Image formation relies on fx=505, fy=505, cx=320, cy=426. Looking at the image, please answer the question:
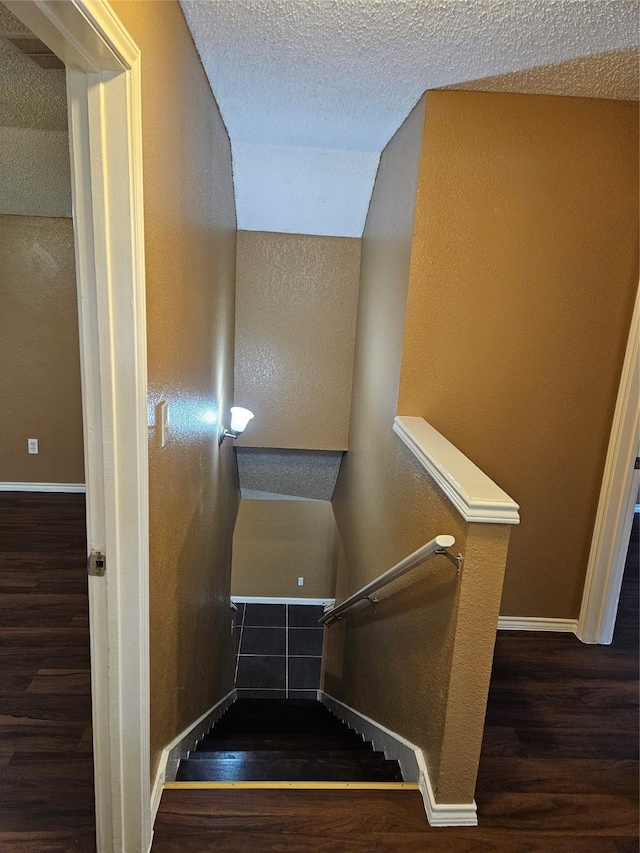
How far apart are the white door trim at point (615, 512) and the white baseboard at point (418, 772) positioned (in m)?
1.12

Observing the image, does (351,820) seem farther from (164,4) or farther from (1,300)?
(1,300)

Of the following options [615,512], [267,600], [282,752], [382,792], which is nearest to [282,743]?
[282,752]

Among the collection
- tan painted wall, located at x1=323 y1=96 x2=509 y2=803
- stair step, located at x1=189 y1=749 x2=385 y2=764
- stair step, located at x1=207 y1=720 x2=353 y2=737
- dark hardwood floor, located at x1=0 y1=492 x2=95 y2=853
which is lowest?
stair step, located at x1=207 y1=720 x2=353 y2=737

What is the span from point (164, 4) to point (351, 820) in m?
2.27

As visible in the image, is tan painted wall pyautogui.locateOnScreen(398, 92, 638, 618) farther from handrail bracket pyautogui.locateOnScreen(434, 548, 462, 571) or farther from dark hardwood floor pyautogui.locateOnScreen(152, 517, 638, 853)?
handrail bracket pyautogui.locateOnScreen(434, 548, 462, 571)

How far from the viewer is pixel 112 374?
111 cm

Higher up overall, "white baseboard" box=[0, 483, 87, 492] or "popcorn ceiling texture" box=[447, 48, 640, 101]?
"popcorn ceiling texture" box=[447, 48, 640, 101]

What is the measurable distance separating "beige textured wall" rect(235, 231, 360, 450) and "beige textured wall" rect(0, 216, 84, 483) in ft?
4.17

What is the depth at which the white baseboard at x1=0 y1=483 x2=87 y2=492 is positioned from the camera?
3.93 metres

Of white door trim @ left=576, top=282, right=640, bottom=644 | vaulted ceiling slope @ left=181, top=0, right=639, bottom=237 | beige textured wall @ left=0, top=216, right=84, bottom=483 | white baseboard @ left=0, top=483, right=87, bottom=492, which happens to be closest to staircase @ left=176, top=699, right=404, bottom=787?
white door trim @ left=576, top=282, right=640, bottom=644

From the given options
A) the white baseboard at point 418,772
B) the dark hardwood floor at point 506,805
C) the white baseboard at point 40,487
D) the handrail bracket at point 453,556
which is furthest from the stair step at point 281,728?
the white baseboard at point 40,487

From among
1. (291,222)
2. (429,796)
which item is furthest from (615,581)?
(291,222)

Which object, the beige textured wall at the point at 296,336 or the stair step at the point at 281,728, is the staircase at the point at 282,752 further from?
the beige textured wall at the point at 296,336

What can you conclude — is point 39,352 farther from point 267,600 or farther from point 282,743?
point 267,600
